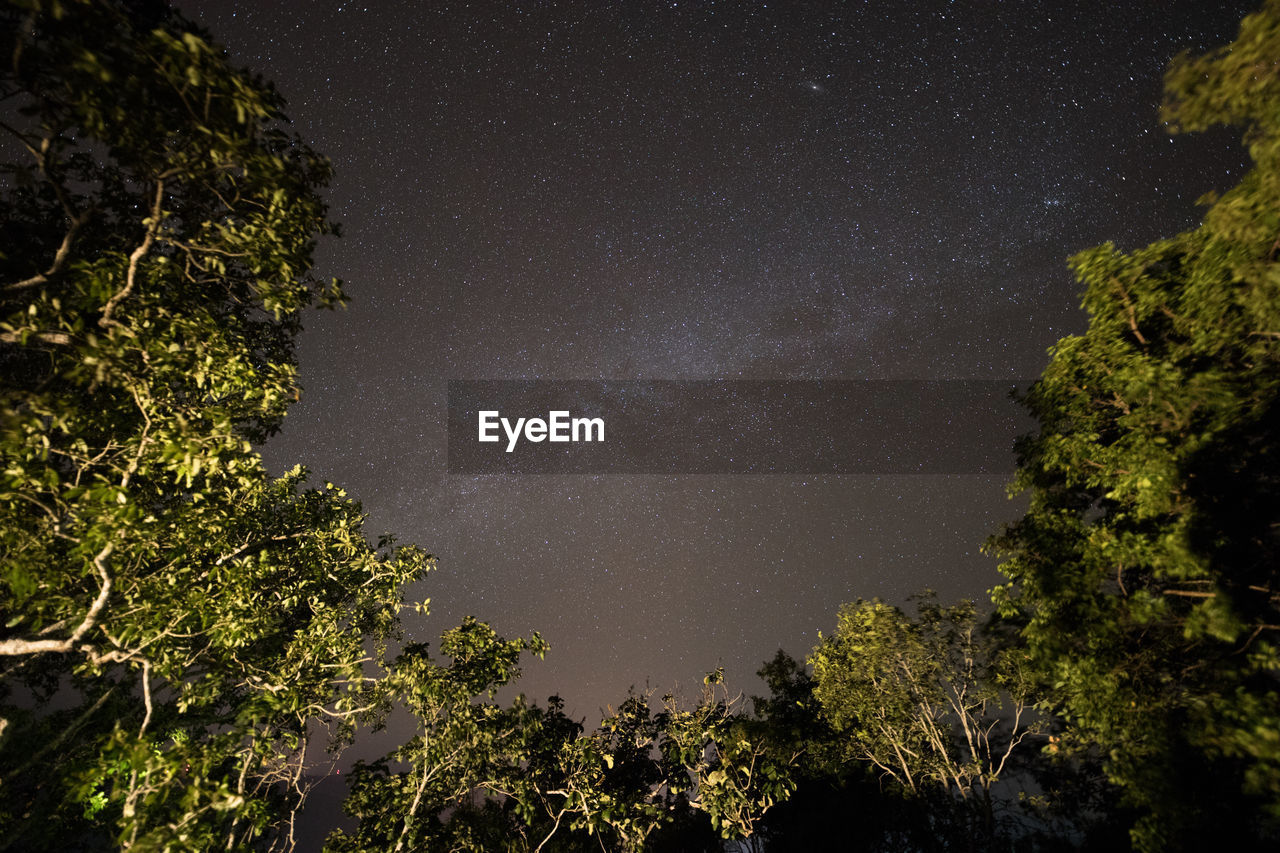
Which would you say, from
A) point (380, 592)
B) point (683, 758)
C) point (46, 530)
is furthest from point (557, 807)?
point (46, 530)

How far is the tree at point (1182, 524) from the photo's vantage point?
490 centimetres

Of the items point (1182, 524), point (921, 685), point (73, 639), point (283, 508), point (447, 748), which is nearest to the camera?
point (73, 639)

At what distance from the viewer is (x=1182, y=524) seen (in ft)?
19.5

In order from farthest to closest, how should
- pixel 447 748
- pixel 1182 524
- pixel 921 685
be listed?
pixel 921 685
pixel 447 748
pixel 1182 524

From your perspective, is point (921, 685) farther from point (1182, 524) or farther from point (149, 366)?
point (149, 366)

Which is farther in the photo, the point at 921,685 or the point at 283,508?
the point at 921,685

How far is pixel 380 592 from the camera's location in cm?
938

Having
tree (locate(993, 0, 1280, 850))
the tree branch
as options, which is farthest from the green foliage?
tree (locate(993, 0, 1280, 850))

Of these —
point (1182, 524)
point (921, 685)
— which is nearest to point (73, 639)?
point (1182, 524)

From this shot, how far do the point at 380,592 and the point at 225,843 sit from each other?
13.2 ft

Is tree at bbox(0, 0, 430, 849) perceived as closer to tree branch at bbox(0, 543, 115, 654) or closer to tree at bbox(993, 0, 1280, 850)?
tree branch at bbox(0, 543, 115, 654)

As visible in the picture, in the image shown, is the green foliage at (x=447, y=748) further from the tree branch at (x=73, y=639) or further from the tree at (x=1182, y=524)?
the tree at (x=1182, y=524)

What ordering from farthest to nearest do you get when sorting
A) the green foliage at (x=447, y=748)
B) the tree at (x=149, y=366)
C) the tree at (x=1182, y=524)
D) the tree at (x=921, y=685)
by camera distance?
the tree at (x=921, y=685) → the green foliage at (x=447, y=748) → the tree at (x=1182, y=524) → the tree at (x=149, y=366)

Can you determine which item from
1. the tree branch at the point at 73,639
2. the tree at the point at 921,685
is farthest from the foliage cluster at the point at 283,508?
the tree at the point at 921,685
